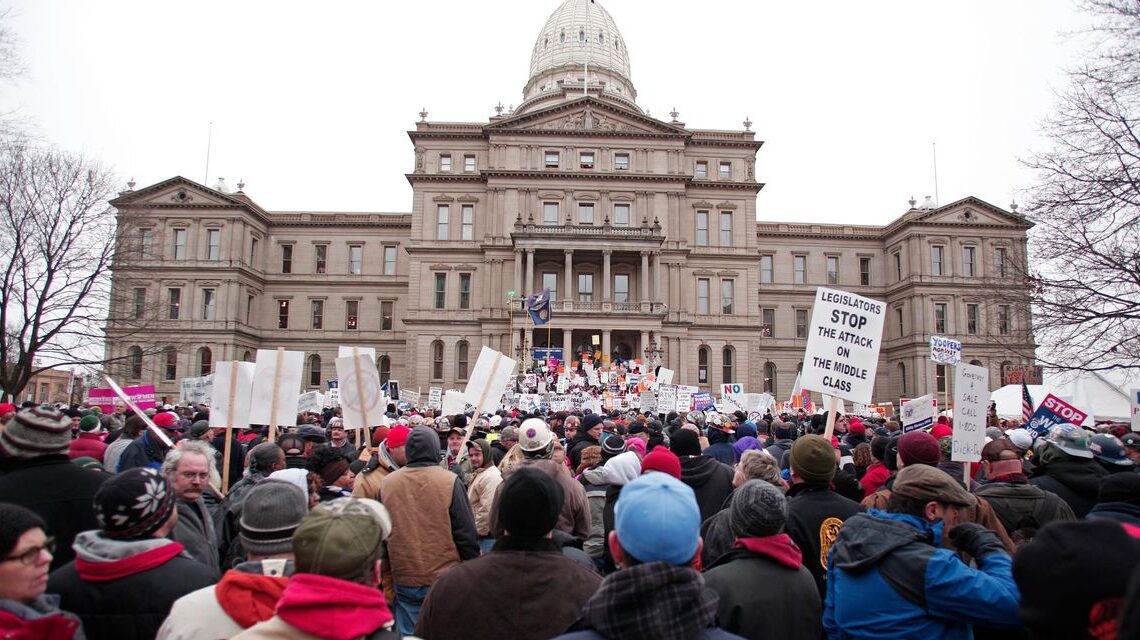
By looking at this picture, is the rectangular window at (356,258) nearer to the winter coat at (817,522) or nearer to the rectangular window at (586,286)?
the rectangular window at (586,286)

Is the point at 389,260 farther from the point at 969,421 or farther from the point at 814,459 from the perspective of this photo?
the point at 814,459

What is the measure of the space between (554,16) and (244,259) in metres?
38.1

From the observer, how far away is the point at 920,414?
11.3m

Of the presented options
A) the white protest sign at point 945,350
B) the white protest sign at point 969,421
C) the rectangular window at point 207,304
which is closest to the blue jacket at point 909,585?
the white protest sign at point 969,421

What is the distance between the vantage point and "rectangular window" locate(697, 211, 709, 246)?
50031 millimetres

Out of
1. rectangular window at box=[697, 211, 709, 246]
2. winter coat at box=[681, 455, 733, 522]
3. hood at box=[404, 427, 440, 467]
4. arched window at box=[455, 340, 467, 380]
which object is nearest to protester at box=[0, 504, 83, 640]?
hood at box=[404, 427, 440, 467]

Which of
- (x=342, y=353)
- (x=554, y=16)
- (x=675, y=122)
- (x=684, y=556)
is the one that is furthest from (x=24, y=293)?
(x=554, y=16)

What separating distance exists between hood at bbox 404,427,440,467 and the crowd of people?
2cm

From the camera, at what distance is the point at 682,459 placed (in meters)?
6.62

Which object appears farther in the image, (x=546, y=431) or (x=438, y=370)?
(x=438, y=370)

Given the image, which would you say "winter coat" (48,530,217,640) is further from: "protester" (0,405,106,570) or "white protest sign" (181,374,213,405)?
"white protest sign" (181,374,213,405)

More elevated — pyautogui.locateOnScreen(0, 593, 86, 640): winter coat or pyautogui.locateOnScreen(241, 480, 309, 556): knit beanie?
pyautogui.locateOnScreen(241, 480, 309, 556): knit beanie

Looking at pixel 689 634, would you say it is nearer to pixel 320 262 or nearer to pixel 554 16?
pixel 320 262

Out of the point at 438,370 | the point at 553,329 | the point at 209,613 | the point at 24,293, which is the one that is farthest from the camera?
the point at 438,370
